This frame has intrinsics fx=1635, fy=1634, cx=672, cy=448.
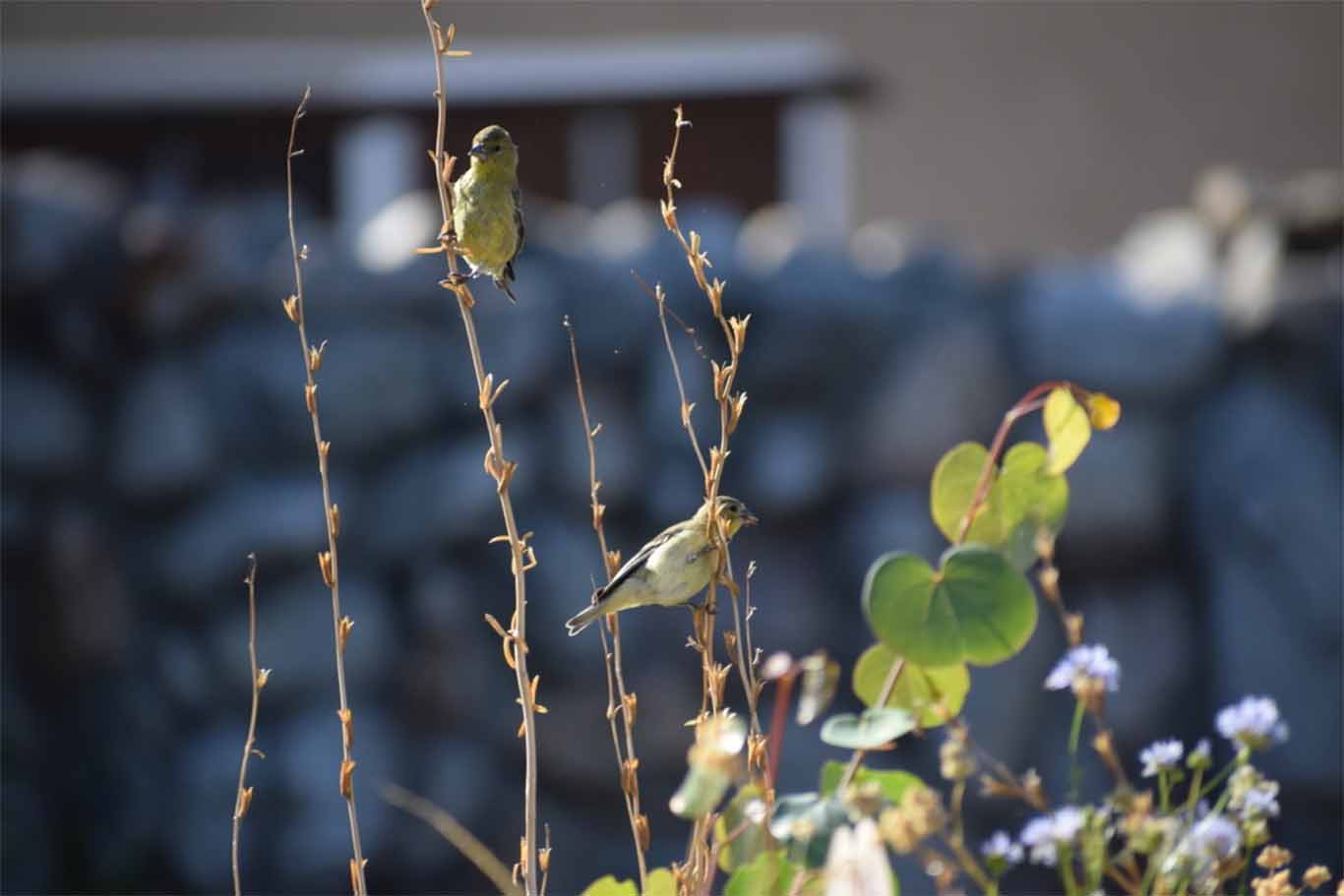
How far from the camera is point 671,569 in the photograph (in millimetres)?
1241

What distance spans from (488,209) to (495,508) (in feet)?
7.94

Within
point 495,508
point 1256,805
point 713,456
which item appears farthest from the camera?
point 495,508

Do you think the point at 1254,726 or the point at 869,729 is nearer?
the point at 869,729

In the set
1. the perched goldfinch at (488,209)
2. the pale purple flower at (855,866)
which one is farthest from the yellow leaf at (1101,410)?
the perched goldfinch at (488,209)

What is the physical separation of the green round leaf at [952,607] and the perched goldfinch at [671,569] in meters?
0.12

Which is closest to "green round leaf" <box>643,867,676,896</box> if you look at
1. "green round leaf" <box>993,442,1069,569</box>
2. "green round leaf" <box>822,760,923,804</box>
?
"green round leaf" <box>822,760,923,804</box>

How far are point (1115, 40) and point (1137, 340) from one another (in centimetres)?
317

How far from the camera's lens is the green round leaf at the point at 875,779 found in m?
1.21

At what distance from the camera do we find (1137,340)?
3756 millimetres

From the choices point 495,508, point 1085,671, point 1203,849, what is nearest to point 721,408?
point 1085,671

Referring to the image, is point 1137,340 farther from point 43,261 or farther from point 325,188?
→ point 325,188

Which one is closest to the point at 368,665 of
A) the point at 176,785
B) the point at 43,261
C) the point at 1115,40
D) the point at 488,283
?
the point at 176,785

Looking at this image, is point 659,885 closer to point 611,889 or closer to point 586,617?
point 611,889

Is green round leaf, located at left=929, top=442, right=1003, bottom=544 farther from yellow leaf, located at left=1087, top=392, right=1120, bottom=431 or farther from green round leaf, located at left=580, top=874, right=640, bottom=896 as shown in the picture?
green round leaf, located at left=580, top=874, right=640, bottom=896
